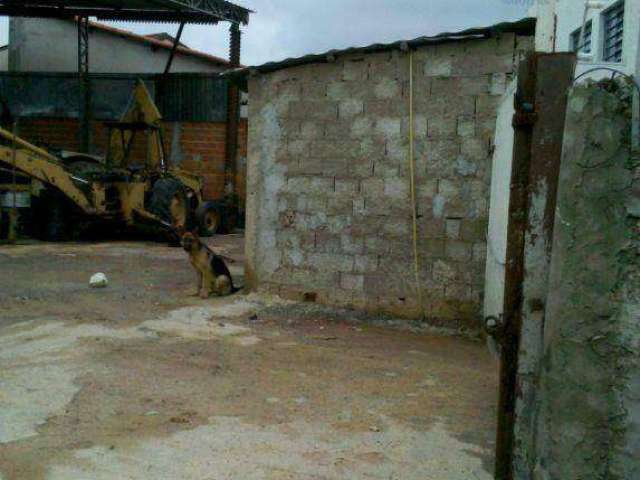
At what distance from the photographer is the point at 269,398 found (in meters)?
4.39

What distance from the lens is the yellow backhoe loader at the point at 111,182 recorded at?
40.6 ft

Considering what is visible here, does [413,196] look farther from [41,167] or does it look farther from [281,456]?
[41,167]

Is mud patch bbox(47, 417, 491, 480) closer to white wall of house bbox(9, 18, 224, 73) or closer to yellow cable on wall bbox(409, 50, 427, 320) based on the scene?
yellow cable on wall bbox(409, 50, 427, 320)

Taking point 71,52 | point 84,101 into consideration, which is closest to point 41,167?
point 84,101

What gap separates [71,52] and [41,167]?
29.6ft

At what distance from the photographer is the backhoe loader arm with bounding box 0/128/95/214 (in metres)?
12.1

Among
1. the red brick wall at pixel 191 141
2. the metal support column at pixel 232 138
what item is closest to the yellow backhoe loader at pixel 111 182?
the metal support column at pixel 232 138

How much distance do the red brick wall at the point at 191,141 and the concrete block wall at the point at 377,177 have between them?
986cm

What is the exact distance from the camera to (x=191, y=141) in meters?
17.7

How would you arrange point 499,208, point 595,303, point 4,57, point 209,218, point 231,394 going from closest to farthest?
point 595,303 → point 231,394 → point 499,208 → point 209,218 → point 4,57

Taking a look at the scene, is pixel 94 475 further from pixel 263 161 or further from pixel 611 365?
pixel 263 161

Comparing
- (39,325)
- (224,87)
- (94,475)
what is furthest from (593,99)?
(224,87)

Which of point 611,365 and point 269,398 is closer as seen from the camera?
point 611,365

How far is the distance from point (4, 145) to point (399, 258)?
8353 mm
